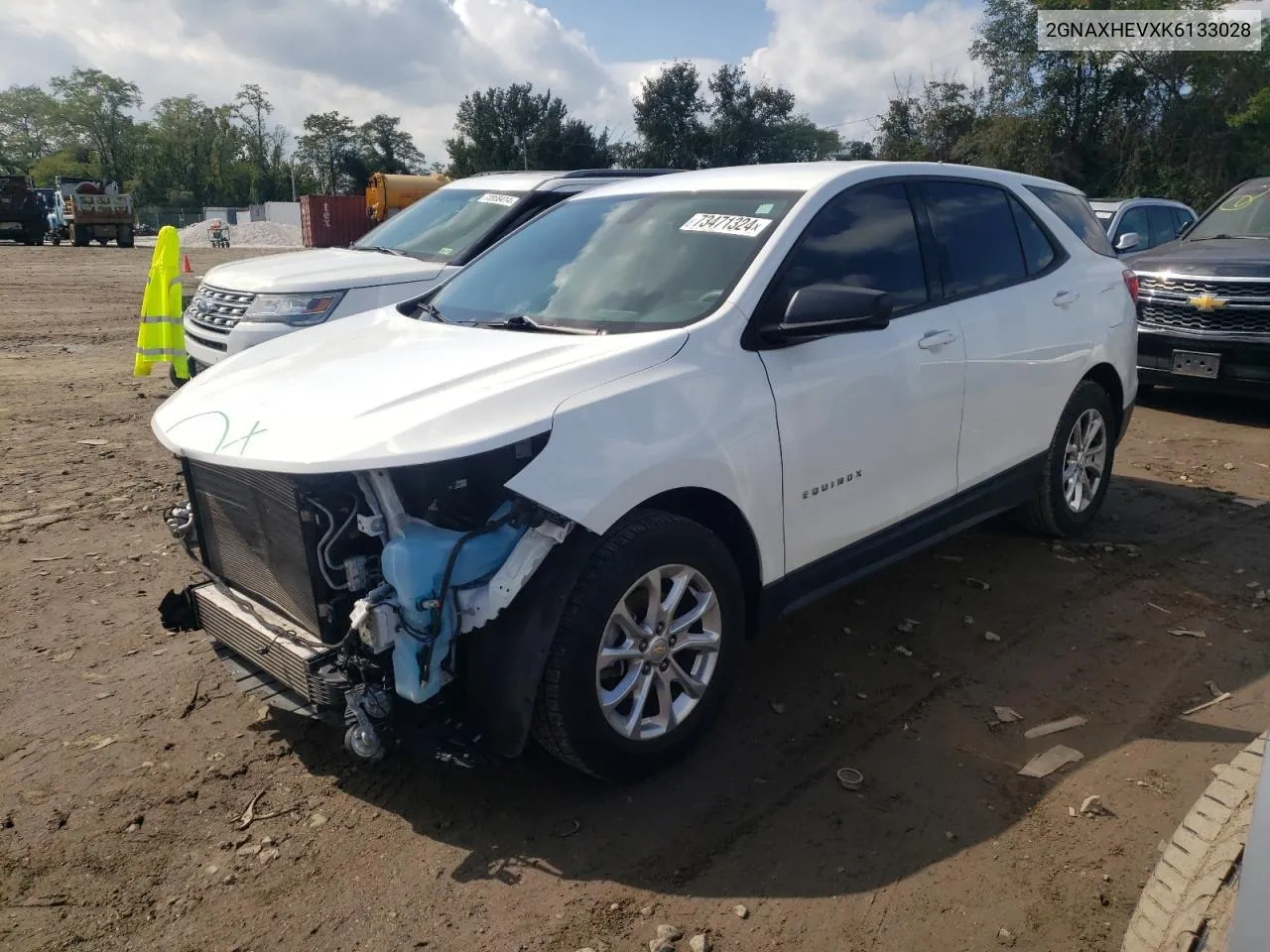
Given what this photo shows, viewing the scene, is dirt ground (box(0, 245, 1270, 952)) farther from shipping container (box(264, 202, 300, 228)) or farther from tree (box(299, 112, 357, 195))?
tree (box(299, 112, 357, 195))

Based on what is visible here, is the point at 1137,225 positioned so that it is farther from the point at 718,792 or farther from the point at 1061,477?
the point at 718,792

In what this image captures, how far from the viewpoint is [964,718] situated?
3.57 m

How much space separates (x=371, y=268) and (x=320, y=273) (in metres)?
0.37

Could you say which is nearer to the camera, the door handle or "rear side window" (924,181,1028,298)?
the door handle

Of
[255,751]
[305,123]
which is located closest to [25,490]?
[255,751]

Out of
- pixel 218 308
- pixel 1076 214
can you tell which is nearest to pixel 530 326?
pixel 1076 214

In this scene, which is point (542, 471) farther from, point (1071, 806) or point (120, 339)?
point (120, 339)

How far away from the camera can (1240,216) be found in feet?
30.7

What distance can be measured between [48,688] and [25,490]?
297 cm

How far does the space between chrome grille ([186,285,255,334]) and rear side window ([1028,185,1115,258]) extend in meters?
5.32

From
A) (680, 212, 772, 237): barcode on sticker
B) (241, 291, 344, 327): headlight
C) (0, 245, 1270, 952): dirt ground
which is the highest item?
(680, 212, 772, 237): barcode on sticker

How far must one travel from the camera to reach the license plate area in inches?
311

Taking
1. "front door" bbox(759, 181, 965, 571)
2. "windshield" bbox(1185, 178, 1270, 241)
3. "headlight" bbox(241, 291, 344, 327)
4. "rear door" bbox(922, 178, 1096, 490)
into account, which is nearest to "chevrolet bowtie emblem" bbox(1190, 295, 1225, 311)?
"windshield" bbox(1185, 178, 1270, 241)

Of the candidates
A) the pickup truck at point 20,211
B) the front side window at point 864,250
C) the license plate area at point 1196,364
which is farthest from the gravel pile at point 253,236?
the front side window at point 864,250
